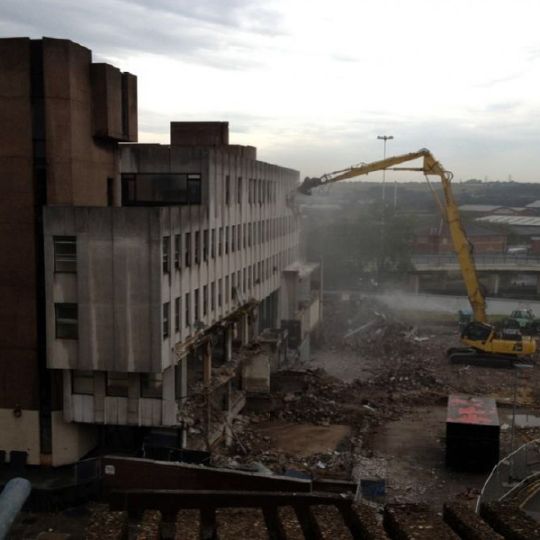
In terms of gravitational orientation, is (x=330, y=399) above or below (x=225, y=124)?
below

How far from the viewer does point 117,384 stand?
80.7ft

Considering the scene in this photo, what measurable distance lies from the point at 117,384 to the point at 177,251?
4910 millimetres

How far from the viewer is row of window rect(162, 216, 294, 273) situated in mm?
25391

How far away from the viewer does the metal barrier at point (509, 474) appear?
20.9 metres

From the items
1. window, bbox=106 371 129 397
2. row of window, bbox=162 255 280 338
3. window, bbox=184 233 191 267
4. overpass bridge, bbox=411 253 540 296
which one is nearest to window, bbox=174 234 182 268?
window, bbox=184 233 191 267

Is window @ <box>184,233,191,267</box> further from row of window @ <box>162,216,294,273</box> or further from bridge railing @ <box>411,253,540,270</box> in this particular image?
bridge railing @ <box>411,253,540,270</box>

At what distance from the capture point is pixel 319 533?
970 cm

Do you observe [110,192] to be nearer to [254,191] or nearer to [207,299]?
[207,299]

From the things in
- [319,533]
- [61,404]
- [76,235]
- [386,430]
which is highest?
[76,235]

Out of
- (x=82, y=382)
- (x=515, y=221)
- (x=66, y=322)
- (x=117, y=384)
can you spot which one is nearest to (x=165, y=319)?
(x=117, y=384)

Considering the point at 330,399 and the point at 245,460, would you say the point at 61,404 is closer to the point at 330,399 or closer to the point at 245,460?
the point at 245,460

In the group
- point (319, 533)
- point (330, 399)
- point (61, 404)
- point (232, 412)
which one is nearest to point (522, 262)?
point (330, 399)

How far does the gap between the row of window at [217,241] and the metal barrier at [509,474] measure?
11890mm

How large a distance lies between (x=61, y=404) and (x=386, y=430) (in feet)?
47.0
